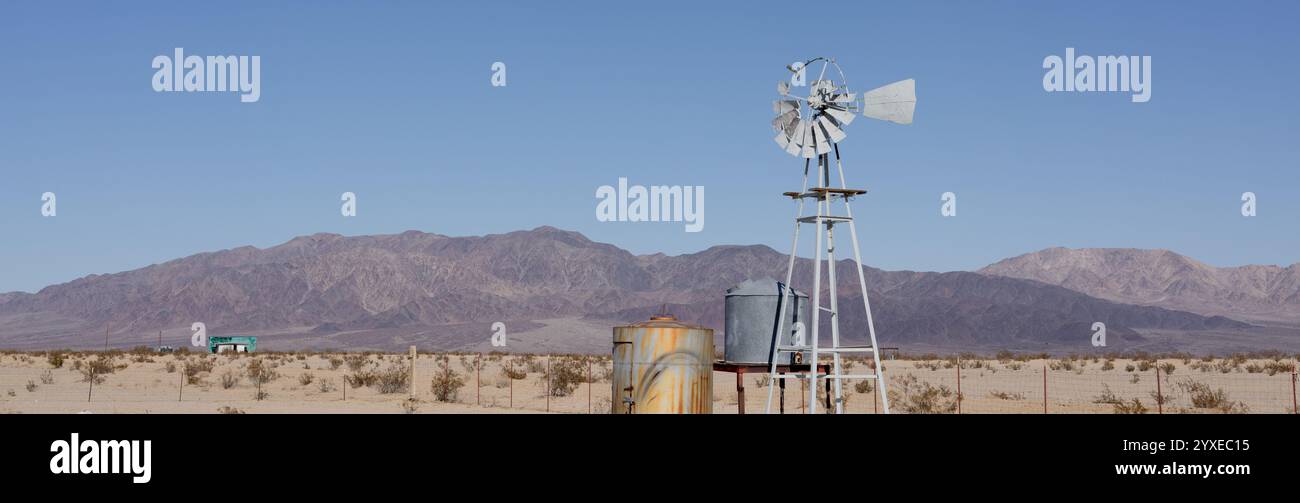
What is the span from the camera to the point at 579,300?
15662 cm

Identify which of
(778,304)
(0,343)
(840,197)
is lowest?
(0,343)

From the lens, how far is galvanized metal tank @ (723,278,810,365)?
74.1 ft

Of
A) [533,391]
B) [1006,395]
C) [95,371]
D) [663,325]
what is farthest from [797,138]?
[95,371]

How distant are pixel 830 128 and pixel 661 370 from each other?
5171 mm

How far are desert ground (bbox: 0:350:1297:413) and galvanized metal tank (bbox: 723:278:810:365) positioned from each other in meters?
3.19

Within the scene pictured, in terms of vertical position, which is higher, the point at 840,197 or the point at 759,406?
the point at 840,197

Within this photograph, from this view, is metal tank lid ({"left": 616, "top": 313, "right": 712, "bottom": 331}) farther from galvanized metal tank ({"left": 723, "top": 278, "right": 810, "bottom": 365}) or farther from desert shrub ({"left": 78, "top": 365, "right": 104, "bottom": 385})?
desert shrub ({"left": 78, "top": 365, "right": 104, "bottom": 385})

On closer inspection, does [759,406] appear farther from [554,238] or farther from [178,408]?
[554,238]

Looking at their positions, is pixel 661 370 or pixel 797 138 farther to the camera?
pixel 797 138

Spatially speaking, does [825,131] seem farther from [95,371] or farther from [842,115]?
[95,371]

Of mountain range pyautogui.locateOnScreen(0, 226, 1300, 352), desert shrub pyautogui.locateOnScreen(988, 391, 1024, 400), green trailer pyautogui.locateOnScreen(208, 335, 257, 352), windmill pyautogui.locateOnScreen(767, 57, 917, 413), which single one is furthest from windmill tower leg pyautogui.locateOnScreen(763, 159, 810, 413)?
mountain range pyautogui.locateOnScreen(0, 226, 1300, 352)
